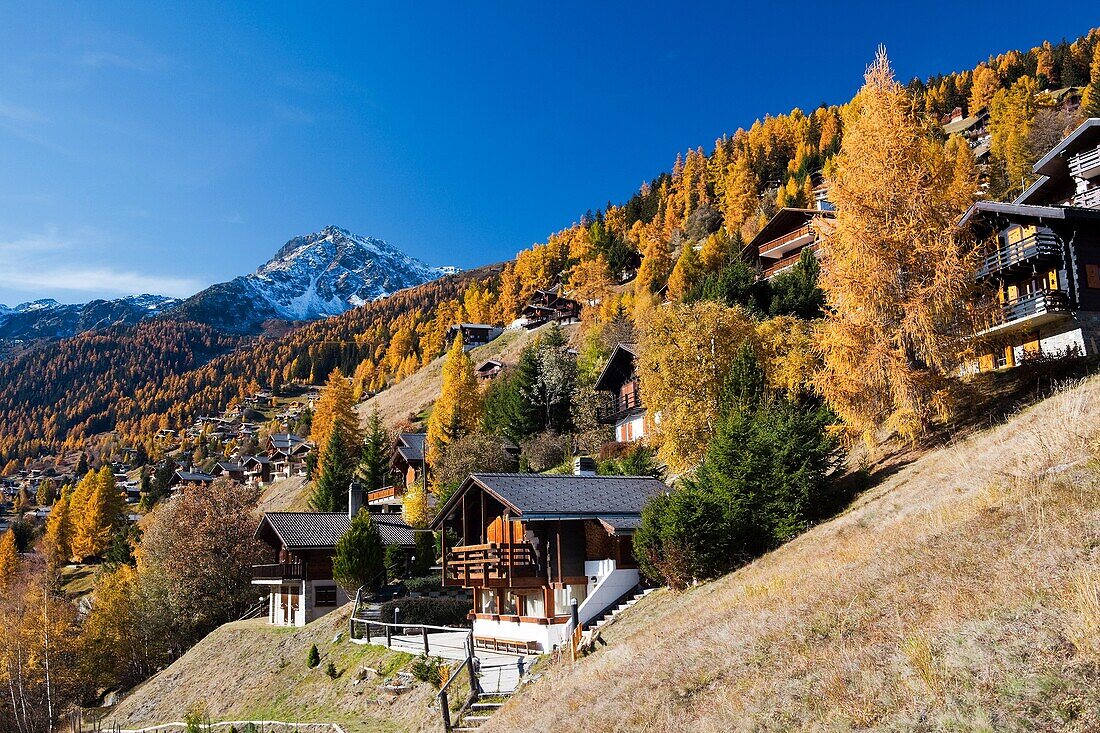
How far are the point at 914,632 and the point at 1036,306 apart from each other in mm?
28171

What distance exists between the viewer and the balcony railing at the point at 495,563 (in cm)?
3123

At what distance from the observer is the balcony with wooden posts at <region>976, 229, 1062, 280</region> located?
34281mm

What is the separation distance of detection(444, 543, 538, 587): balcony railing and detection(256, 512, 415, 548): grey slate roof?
14407 mm

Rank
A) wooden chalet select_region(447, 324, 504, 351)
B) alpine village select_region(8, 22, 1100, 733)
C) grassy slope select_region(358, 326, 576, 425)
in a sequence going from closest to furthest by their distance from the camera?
alpine village select_region(8, 22, 1100, 733)
grassy slope select_region(358, 326, 576, 425)
wooden chalet select_region(447, 324, 504, 351)

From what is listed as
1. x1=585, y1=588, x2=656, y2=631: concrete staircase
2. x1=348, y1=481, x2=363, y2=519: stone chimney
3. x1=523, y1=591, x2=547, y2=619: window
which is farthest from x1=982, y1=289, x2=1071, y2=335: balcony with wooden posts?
x1=348, y1=481, x2=363, y2=519: stone chimney

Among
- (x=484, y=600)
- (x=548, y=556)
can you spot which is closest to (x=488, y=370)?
(x=484, y=600)

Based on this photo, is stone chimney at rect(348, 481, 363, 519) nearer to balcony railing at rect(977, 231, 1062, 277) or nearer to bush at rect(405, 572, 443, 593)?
bush at rect(405, 572, 443, 593)

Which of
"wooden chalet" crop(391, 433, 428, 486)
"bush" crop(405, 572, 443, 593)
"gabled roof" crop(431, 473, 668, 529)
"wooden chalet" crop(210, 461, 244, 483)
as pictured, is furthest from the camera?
"wooden chalet" crop(210, 461, 244, 483)

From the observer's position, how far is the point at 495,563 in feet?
104

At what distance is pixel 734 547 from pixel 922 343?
925 centimetres

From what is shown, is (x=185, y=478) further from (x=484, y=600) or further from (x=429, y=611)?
(x=484, y=600)

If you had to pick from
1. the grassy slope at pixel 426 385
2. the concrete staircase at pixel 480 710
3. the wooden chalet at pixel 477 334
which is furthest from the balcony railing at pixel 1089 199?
the wooden chalet at pixel 477 334

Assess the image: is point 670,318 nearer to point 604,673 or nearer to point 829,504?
point 829,504

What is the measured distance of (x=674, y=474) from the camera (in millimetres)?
43875
